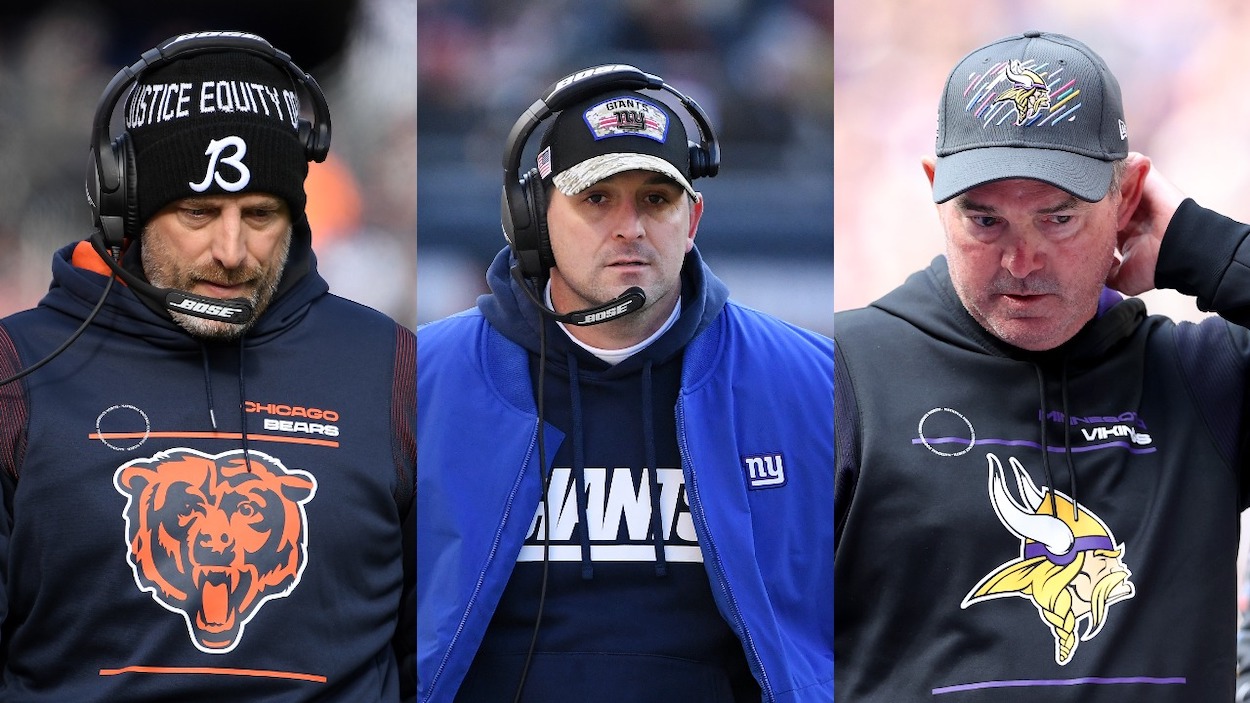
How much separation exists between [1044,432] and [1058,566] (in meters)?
0.22

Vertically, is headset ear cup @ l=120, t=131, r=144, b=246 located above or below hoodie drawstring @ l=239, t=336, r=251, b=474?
above

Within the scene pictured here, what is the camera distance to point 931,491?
216 cm

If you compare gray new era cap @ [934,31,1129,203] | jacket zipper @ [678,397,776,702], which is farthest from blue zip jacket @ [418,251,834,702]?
gray new era cap @ [934,31,1129,203]

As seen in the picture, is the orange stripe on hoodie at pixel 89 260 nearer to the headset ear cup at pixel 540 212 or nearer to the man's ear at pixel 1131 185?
the headset ear cup at pixel 540 212

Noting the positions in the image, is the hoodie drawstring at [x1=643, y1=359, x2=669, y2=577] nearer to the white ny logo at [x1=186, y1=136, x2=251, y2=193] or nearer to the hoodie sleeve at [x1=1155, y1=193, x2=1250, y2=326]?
the white ny logo at [x1=186, y1=136, x2=251, y2=193]

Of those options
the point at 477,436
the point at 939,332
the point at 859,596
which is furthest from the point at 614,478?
the point at 939,332

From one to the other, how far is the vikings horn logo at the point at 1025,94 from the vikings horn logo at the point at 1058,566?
0.56m

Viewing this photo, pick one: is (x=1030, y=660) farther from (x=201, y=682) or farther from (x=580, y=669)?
(x=201, y=682)

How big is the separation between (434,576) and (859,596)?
0.69 m

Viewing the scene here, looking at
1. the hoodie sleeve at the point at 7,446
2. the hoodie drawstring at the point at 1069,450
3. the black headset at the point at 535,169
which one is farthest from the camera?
the hoodie drawstring at the point at 1069,450

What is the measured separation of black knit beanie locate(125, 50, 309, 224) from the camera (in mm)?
2029

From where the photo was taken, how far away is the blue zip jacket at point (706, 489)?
211 centimetres

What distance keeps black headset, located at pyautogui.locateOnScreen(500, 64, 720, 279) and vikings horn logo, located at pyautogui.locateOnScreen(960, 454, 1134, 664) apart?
2.37 ft

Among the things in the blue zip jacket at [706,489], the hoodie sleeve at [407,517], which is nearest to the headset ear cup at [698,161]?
the blue zip jacket at [706,489]
